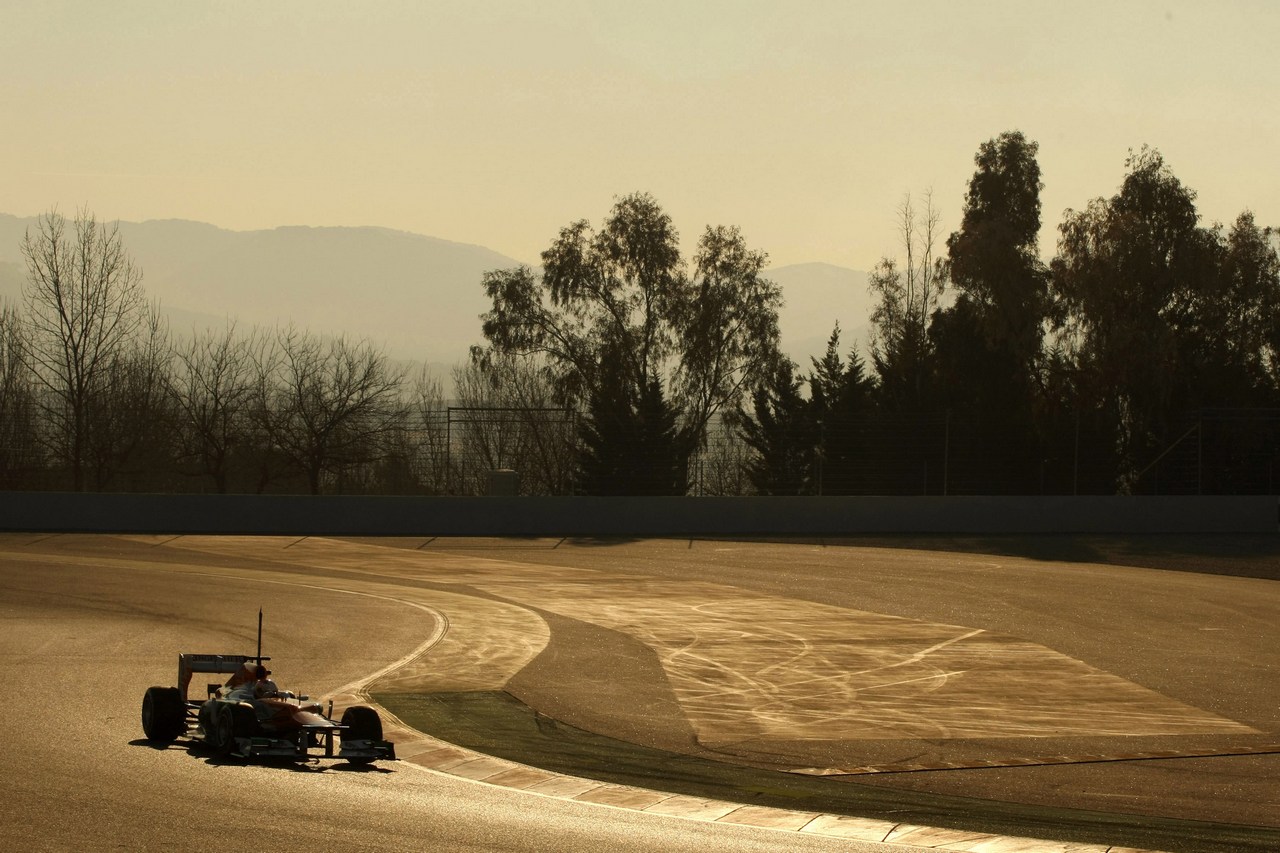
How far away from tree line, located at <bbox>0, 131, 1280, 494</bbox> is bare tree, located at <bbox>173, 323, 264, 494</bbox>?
0.33 feet

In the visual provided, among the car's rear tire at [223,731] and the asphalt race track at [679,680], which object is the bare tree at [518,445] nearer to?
the asphalt race track at [679,680]

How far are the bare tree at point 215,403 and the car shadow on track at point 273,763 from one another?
104ft

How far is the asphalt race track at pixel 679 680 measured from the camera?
8.53 meters

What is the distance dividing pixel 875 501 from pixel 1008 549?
4.47 metres

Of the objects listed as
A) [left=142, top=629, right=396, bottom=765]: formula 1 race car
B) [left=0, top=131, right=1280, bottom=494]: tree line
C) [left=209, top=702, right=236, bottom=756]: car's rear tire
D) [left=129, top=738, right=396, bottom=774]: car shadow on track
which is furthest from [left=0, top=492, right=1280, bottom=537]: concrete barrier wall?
[left=209, top=702, right=236, bottom=756]: car's rear tire

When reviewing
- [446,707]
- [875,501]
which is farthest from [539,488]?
[446,707]

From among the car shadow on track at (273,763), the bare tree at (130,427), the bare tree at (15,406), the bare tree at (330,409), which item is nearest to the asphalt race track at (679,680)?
the car shadow on track at (273,763)

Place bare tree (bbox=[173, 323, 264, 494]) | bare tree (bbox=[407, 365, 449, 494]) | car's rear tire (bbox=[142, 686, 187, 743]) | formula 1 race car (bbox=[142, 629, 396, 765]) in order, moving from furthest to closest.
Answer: bare tree (bbox=[173, 323, 264, 494]), bare tree (bbox=[407, 365, 449, 494]), car's rear tire (bbox=[142, 686, 187, 743]), formula 1 race car (bbox=[142, 629, 396, 765])

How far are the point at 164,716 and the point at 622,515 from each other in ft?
82.6

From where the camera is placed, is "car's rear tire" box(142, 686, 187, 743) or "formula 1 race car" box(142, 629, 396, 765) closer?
"formula 1 race car" box(142, 629, 396, 765)

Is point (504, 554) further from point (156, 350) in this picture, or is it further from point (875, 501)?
point (156, 350)

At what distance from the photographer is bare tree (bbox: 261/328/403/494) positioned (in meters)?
40.9

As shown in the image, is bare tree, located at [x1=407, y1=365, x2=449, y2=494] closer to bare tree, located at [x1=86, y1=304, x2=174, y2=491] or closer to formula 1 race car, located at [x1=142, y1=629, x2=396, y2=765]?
bare tree, located at [x1=86, y1=304, x2=174, y2=491]

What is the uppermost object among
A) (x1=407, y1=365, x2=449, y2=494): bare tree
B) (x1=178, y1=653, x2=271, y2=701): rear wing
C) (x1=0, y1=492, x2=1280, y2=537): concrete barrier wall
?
(x1=407, y1=365, x2=449, y2=494): bare tree
